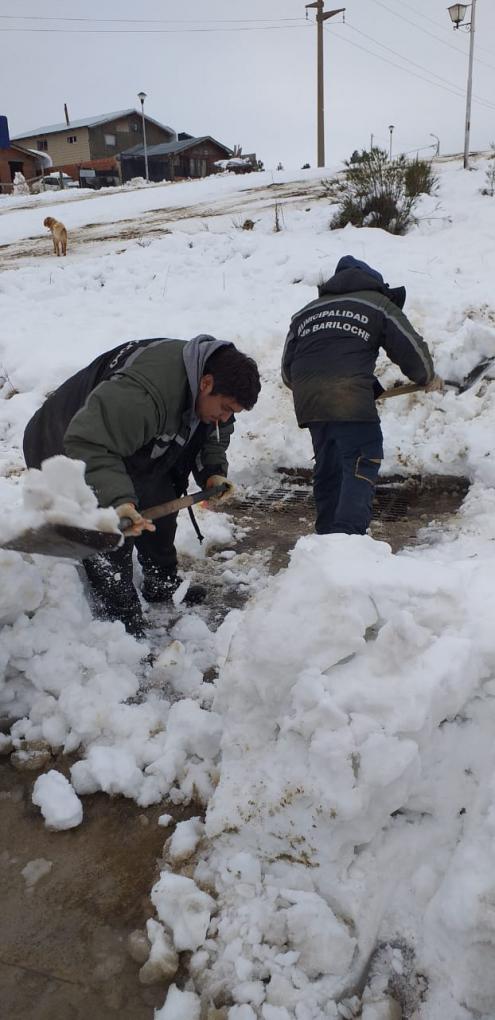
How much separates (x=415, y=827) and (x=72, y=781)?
110 centimetres

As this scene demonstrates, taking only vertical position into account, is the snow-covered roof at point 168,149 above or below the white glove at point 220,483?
above

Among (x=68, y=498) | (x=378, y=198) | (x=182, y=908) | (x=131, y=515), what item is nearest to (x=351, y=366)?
(x=131, y=515)

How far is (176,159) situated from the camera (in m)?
31.0

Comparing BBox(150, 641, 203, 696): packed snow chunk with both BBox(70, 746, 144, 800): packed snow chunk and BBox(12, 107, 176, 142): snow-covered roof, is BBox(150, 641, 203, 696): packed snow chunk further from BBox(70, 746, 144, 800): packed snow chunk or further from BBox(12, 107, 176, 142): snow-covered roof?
BBox(12, 107, 176, 142): snow-covered roof

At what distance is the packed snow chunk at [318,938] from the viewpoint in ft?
5.03

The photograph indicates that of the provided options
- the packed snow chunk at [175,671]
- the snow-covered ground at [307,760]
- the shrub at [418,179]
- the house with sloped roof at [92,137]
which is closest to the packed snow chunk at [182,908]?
the snow-covered ground at [307,760]

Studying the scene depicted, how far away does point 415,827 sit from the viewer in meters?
1.68

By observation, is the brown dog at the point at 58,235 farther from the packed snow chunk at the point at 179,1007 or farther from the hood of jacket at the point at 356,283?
the packed snow chunk at the point at 179,1007

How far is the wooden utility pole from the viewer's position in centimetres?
1994

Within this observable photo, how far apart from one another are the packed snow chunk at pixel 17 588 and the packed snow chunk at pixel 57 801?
0.63m

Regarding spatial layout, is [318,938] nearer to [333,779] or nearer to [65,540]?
[333,779]

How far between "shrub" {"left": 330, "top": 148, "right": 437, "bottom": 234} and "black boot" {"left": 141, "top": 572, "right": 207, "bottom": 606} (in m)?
6.74

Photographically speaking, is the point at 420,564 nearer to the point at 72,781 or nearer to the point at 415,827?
the point at 415,827

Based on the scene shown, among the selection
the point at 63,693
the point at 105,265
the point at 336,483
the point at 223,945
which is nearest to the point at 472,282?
the point at 336,483
